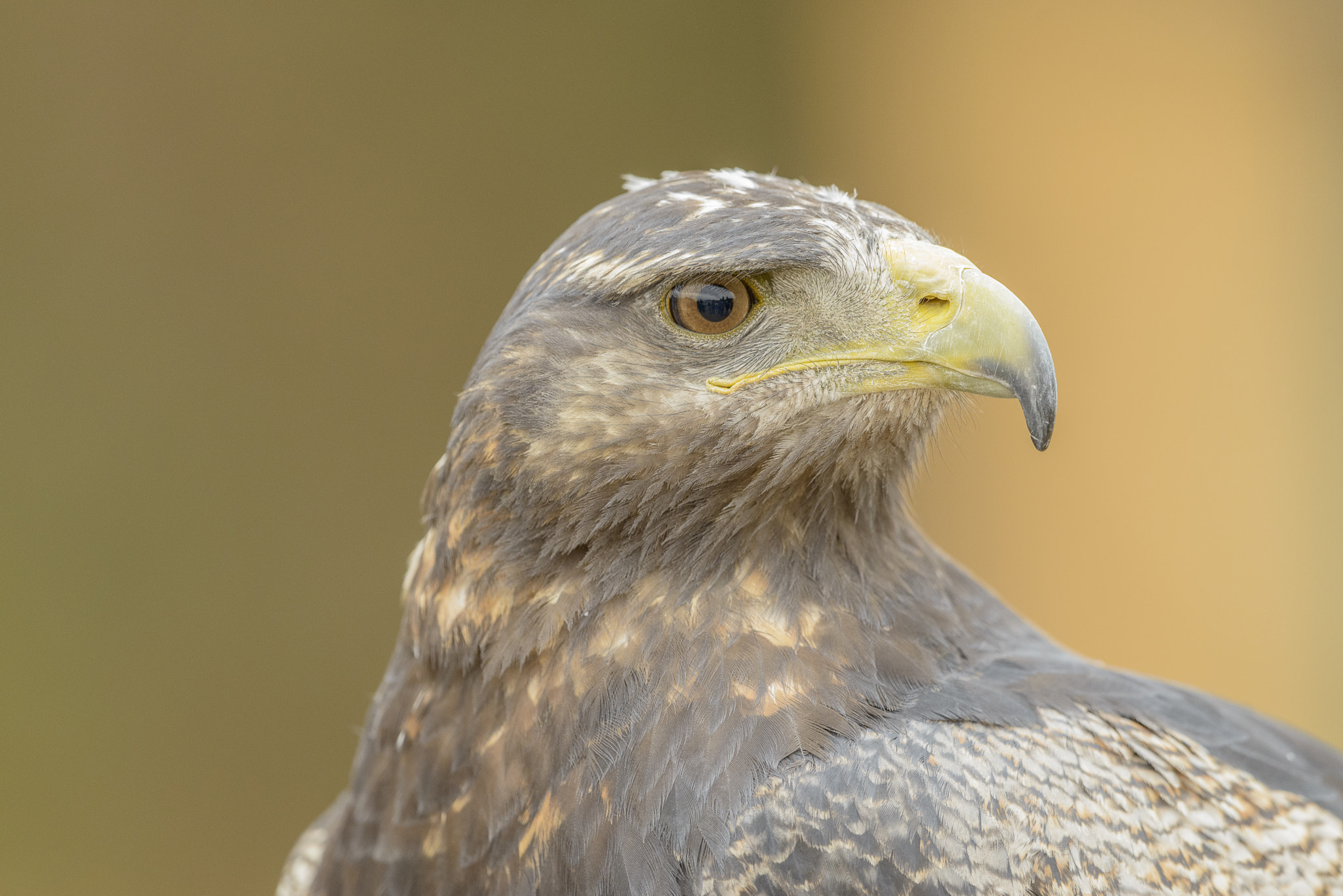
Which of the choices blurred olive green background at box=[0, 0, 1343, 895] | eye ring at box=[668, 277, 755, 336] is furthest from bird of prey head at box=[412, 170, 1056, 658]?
blurred olive green background at box=[0, 0, 1343, 895]

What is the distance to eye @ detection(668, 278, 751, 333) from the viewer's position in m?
2.31

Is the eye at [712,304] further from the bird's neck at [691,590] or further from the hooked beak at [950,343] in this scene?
the bird's neck at [691,590]

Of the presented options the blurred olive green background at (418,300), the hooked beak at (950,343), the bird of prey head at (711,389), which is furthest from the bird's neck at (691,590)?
the blurred olive green background at (418,300)

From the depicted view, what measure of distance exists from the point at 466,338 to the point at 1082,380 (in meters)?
3.98

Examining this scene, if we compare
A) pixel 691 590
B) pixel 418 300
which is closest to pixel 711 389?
pixel 691 590

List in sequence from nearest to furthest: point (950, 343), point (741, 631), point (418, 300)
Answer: point (950, 343) < point (741, 631) < point (418, 300)

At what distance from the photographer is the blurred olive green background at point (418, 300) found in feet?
19.7

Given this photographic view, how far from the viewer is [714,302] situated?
2311 mm

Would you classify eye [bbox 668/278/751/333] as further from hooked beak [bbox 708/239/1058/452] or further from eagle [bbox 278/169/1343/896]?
hooked beak [bbox 708/239/1058/452]

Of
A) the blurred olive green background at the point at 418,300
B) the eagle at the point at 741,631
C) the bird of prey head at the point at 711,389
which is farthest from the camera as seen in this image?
the blurred olive green background at the point at 418,300

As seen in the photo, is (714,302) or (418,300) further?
(418,300)

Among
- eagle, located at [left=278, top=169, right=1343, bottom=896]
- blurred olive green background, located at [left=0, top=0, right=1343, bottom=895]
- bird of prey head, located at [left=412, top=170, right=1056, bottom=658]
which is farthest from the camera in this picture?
blurred olive green background, located at [left=0, top=0, right=1343, bottom=895]

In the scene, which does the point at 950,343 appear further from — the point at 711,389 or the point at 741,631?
the point at 741,631

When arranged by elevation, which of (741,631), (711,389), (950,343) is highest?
(950,343)
